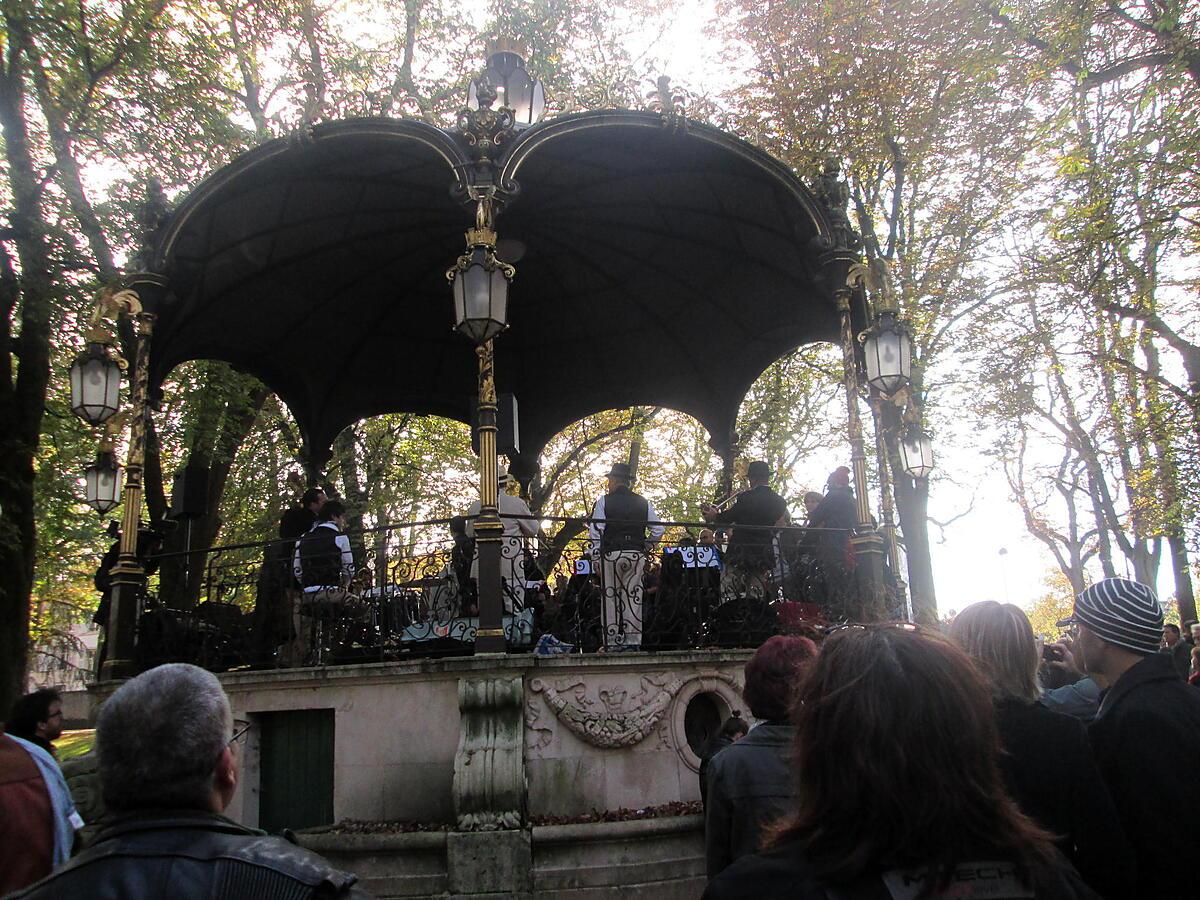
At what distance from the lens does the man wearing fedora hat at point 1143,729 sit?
9.90 feet

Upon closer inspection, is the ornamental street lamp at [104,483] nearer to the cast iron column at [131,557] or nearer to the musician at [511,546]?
the cast iron column at [131,557]

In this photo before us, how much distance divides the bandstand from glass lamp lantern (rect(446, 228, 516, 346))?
3 centimetres

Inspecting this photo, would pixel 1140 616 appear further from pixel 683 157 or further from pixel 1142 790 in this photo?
pixel 683 157

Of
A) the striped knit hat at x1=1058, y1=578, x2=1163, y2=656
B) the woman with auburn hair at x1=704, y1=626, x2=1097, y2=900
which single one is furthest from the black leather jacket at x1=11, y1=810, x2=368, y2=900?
the striped knit hat at x1=1058, y1=578, x2=1163, y2=656

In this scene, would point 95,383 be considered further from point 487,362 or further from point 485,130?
point 485,130

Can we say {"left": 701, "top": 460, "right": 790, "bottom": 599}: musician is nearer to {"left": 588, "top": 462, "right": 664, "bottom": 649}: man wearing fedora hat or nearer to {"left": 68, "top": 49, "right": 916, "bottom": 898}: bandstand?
{"left": 68, "top": 49, "right": 916, "bottom": 898}: bandstand

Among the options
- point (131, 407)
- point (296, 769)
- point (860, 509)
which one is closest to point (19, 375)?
point (131, 407)

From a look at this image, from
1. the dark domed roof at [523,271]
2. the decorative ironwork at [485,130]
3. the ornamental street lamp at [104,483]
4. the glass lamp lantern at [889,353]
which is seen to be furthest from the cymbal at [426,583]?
the glass lamp lantern at [889,353]

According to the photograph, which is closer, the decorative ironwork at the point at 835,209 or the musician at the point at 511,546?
the musician at the point at 511,546

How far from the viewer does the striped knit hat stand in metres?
3.44

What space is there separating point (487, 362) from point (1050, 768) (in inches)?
276

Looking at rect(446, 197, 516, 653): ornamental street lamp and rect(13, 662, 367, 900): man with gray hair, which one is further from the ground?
rect(446, 197, 516, 653): ornamental street lamp

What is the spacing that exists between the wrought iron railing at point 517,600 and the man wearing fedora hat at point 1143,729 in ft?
19.2

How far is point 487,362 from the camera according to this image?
9328 mm
